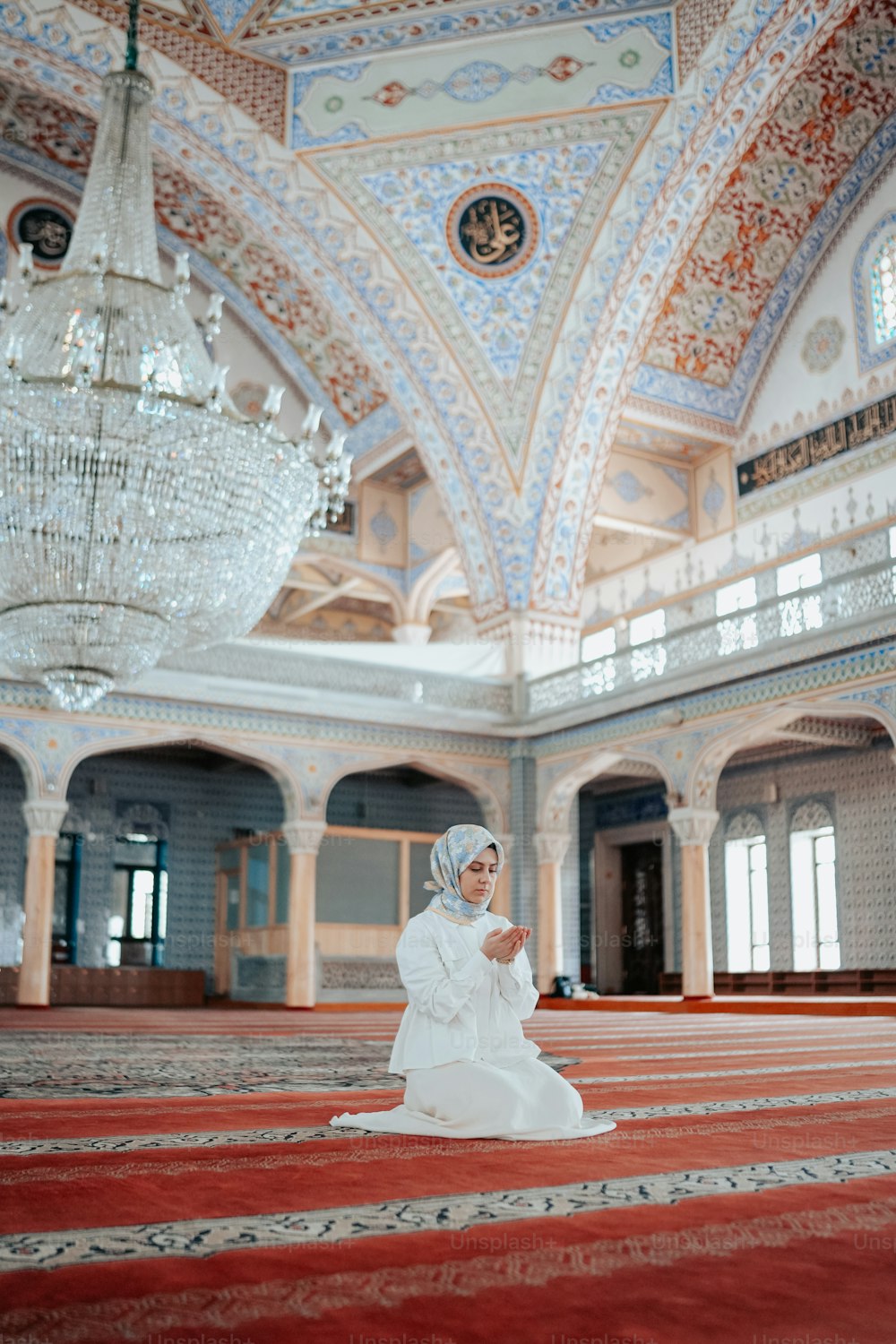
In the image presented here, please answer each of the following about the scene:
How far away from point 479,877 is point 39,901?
7.67m

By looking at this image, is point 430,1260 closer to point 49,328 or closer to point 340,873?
point 49,328

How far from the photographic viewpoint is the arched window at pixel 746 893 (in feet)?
38.5

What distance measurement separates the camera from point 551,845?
11156 millimetres

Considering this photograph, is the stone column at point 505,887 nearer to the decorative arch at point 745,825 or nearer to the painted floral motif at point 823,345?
the decorative arch at point 745,825

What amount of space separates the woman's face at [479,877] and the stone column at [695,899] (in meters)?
7.45

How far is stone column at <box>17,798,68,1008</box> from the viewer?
9.37 meters

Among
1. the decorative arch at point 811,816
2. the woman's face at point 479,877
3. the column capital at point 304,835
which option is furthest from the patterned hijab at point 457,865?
the decorative arch at point 811,816

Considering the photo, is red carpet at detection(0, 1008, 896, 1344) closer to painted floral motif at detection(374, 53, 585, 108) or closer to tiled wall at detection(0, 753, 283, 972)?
painted floral motif at detection(374, 53, 585, 108)

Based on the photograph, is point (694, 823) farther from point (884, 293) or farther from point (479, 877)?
point (479, 877)

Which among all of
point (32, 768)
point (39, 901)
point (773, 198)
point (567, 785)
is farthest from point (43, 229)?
point (567, 785)

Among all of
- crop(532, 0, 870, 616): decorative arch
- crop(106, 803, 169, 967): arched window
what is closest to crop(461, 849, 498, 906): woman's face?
crop(532, 0, 870, 616): decorative arch

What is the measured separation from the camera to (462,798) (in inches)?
536

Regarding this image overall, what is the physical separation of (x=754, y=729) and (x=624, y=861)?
4.89 m

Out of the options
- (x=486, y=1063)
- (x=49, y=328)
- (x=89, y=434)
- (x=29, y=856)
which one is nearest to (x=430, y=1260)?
(x=486, y=1063)
